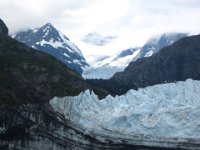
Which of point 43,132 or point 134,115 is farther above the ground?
point 134,115

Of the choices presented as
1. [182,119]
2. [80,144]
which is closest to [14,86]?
[80,144]

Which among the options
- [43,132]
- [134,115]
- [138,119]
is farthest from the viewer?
[138,119]

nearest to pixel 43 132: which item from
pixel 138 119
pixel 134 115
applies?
pixel 134 115

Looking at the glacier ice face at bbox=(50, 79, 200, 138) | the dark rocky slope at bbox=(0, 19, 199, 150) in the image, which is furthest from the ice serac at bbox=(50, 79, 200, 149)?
the dark rocky slope at bbox=(0, 19, 199, 150)

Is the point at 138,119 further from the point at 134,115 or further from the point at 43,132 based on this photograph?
the point at 43,132

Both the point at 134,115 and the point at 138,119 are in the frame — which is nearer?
the point at 134,115

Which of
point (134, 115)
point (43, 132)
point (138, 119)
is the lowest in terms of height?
point (43, 132)

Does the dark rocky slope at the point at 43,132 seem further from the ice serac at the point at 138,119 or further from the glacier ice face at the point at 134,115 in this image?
the glacier ice face at the point at 134,115

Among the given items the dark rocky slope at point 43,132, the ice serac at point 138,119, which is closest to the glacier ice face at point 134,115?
the ice serac at point 138,119
